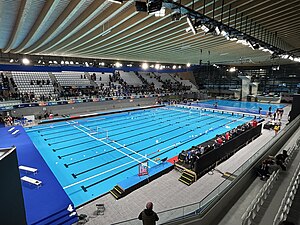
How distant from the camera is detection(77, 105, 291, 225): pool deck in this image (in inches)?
192

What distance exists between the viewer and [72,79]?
76.5ft

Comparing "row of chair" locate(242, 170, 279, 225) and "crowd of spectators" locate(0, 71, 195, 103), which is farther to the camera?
"crowd of spectators" locate(0, 71, 195, 103)

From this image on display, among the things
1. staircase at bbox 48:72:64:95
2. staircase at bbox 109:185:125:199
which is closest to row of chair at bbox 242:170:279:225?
staircase at bbox 109:185:125:199

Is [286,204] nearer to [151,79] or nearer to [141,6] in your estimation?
[141,6]

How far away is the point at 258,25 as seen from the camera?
24.7 feet

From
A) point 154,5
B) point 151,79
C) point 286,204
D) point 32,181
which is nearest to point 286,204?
point 286,204

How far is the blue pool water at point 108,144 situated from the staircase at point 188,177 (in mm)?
2059

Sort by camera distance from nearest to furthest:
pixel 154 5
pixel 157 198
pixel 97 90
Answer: pixel 154 5
pixel 157 198
pixel 97 90

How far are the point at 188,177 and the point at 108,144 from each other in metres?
6.01

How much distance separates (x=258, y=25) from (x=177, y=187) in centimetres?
743

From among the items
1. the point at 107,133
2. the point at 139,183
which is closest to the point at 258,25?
the point at 139,183

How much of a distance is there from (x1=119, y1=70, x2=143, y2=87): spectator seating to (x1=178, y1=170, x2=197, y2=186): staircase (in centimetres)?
2213

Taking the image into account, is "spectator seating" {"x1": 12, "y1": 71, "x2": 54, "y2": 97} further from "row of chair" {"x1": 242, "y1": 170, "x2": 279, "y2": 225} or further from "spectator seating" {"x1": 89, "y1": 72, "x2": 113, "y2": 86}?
"row of chair" {"x1": 242, "y1": 170, "x2": 279, "y2": 225}

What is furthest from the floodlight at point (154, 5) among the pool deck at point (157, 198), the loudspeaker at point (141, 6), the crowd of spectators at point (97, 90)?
the crowd of spectators at point (97, 90)
